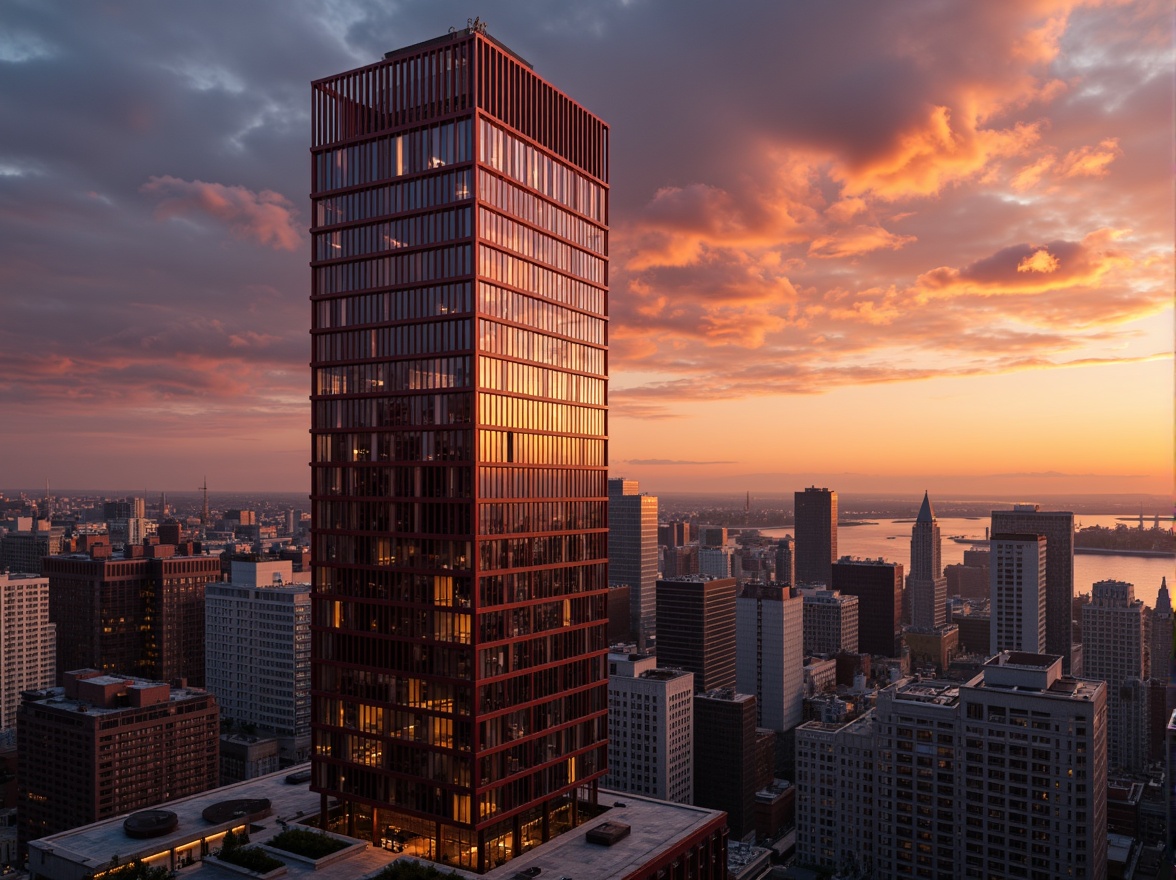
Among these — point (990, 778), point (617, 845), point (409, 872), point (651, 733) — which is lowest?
point (651, 733)

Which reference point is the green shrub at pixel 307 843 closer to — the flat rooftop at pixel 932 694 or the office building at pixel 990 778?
the office building at pixel 990 778

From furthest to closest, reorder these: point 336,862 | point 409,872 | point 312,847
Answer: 1. point 312,847
2. point 336,862
3. point 409,872

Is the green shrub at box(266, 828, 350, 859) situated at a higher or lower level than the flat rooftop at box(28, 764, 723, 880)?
higher

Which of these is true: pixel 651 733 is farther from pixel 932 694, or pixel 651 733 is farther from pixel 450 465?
pixel 450 465

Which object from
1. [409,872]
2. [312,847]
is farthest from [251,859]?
[409,872]

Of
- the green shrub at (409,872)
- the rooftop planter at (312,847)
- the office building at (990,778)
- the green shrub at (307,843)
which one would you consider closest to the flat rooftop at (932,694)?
the office building at (990,778)

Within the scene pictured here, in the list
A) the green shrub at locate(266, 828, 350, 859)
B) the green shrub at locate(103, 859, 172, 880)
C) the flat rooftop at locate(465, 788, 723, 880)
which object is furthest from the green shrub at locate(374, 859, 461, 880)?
the green shrub at locate(103, 859, 172, 880)

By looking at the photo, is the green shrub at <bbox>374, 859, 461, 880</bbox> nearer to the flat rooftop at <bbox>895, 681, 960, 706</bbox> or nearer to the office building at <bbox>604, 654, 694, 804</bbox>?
the flat rooftop at <bbox>895, 681, 960, 706</bbox>
